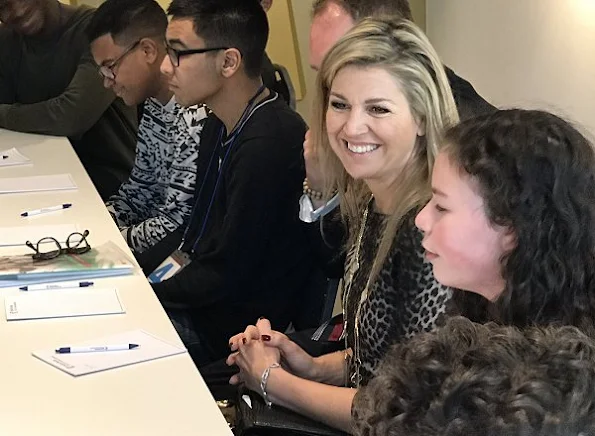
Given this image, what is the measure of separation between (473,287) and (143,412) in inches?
20.3

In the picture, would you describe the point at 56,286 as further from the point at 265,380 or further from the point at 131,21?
the point at 131,21

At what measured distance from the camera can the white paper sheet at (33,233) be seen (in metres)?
2.20

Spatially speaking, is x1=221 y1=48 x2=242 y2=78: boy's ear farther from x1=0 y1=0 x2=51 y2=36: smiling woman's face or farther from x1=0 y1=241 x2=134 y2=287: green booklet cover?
x1=0 y1=0 x2=51 y2=36: smiling woman's face

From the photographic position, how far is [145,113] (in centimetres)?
296

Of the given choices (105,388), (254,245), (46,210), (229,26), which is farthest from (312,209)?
(105,388)

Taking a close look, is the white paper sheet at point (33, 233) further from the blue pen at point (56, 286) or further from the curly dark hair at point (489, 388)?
the curly dark hair at point (489, 388)

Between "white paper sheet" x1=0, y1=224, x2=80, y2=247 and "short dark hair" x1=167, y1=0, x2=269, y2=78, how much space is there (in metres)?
0.62

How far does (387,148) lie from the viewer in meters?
1.72

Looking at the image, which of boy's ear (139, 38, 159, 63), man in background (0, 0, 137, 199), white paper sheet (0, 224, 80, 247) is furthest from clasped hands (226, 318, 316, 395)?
man in background (0, 0, 137, 199)

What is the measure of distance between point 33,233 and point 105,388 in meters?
0.89

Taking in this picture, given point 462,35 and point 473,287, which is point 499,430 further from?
point 462,35

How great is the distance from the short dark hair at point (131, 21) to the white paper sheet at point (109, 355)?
160 centimetres

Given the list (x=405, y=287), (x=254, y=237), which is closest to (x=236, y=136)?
(x=254, y=237)

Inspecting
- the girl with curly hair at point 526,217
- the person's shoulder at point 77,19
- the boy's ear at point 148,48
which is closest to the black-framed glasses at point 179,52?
the boy's ear at point 148,48
